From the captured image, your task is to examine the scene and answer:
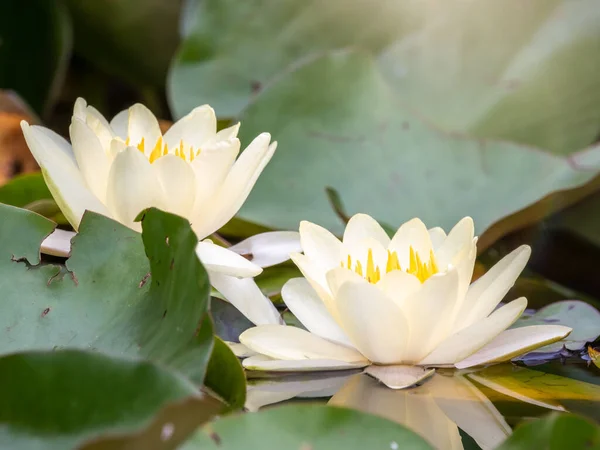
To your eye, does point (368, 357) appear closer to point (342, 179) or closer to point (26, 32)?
point (342, 179)

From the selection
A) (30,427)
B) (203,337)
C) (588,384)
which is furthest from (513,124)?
(30,427)

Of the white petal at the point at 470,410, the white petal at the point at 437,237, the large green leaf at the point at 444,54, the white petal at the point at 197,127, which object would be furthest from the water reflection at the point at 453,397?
the large green leaf at the point at 444,54

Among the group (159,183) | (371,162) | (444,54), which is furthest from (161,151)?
(444,54)

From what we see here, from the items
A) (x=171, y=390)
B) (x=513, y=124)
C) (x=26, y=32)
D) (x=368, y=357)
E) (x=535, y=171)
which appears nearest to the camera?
(x=171, y=390)

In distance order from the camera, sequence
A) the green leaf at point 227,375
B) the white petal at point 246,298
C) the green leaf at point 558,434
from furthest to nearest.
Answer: the white petal at point 246,298 < the green leaf at point 227,375 < the green leaf at point 558,434

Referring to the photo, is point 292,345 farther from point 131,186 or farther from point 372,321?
point 131,186

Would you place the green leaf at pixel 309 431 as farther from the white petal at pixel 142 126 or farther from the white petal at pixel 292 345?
the white petal at pixel 142 126
